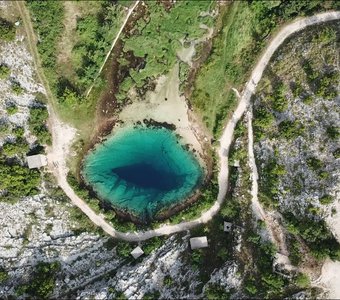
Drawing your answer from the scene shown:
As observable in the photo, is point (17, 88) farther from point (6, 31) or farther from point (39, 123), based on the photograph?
point (6, 31)

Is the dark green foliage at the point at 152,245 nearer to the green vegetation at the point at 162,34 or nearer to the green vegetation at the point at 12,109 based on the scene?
the green vegetation at the point at 162,34

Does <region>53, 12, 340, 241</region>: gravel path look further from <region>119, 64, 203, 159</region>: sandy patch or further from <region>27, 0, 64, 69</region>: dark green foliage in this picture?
<region>27, 0, 64, 69</region>: dark green foliage

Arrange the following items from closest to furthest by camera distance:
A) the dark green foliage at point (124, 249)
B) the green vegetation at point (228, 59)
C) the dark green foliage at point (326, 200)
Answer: the dark green foliage at point (326, 200), the dark green foliage at point (124, 249), the green vegetation at point (228, 59)

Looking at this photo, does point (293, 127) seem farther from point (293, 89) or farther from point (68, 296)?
point (68, 296)

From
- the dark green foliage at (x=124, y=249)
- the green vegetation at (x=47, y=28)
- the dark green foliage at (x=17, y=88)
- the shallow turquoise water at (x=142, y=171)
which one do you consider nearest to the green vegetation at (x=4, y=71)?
the dark green foliage at (x=17, y=88)

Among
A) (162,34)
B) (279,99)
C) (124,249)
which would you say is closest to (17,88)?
(162,34)
